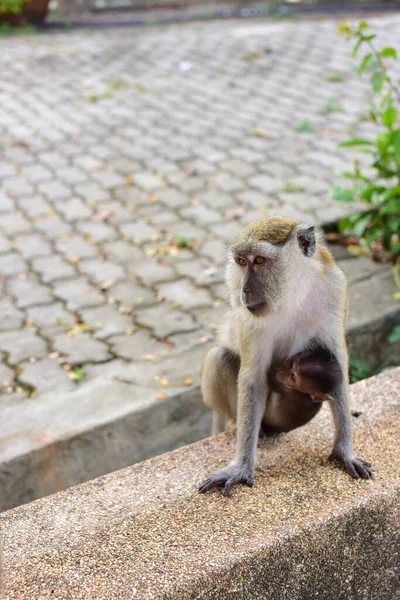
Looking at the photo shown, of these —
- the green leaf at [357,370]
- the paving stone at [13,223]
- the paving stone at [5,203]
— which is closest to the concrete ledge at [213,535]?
the green leaf at [357,370]

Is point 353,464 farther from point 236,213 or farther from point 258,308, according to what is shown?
point 236,213

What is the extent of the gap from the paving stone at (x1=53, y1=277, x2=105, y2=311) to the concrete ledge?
6.36 ft

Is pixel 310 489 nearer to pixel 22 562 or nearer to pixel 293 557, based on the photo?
pixel 293 557

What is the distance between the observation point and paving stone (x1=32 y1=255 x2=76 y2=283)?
457 centimetres

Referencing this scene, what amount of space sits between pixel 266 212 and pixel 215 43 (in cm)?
594

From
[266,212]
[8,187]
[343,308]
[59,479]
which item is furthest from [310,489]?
[8,187]

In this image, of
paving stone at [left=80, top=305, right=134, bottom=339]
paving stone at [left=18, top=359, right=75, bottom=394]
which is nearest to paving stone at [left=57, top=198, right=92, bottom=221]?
paving stone at [left=80, top=305, right=134, bottom=339]

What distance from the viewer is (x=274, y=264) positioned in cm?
224

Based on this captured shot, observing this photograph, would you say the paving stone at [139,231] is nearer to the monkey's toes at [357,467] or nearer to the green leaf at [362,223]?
the green leaf at [362,223]

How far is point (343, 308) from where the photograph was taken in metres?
2.44

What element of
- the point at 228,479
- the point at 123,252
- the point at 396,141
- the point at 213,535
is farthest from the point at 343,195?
the point at 213,535

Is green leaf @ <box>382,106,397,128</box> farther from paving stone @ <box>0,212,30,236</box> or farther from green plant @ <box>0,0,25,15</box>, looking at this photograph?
green plant @ <box>0,0,25,15</box>

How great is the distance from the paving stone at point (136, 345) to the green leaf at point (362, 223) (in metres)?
1.43

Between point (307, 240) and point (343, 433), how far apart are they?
0.65 metres
